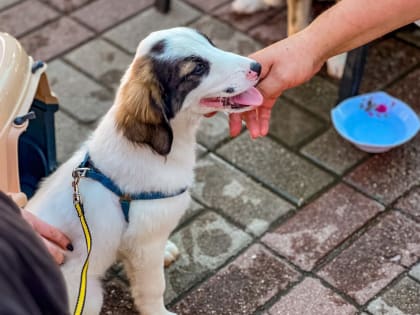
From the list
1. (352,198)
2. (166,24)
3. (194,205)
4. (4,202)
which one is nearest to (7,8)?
(166,24)

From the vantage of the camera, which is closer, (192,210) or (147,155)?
(147,155)

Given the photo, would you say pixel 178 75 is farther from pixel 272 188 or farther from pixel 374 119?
pixel 374 119

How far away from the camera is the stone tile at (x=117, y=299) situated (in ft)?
9.81

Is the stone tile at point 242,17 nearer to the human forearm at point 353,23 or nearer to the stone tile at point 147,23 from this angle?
the stone tile at point 147,23

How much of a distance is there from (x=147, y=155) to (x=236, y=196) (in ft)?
3.25

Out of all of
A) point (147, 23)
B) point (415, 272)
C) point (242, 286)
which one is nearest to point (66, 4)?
point (147, 23)

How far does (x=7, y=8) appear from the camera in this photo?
4.53 m

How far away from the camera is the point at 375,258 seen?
10.3 feet

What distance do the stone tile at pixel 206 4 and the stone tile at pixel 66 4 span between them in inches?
24.1

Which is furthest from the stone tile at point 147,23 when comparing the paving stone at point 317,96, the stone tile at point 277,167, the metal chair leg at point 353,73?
the metal chair leg at point 353,73

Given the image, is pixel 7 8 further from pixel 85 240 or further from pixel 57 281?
pixel 57 281

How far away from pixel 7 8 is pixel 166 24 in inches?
36.2

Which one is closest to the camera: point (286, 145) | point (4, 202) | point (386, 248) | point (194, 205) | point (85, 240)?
point (4, 202)

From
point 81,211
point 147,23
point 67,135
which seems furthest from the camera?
point 147,23
